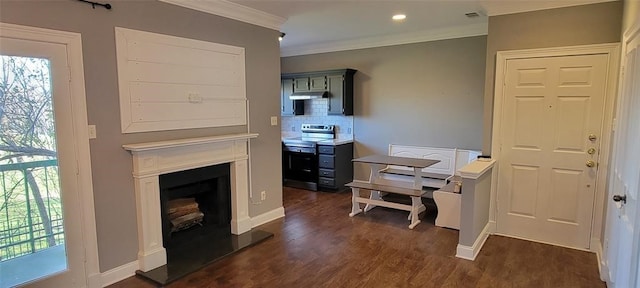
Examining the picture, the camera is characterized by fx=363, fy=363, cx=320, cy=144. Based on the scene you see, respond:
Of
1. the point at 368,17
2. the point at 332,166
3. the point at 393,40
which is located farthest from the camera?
the point at 332,166

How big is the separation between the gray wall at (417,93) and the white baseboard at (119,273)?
13.1 feet

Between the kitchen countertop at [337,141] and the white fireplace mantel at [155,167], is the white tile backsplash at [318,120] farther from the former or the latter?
the white fireplace mantel at [155,167]

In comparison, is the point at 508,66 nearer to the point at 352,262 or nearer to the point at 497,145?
the point at 497,145

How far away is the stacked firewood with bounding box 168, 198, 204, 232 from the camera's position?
3.76 meters

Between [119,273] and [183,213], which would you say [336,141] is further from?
[119,273]

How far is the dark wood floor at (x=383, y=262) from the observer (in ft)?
9.81

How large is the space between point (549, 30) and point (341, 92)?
123 inches

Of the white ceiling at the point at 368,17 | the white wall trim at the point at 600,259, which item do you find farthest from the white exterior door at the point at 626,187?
the white ceiling at the point at 368,17

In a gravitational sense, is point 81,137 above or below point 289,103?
below

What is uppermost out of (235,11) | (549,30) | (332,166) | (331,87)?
(235,11)

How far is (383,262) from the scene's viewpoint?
11.0 ft

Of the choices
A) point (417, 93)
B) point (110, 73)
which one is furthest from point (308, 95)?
point (110, 73)

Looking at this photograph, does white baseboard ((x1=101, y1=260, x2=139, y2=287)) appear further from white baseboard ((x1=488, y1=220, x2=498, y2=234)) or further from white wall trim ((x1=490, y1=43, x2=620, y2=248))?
white wall trim ((x1=490, y1=43, x2=620, y2=248))

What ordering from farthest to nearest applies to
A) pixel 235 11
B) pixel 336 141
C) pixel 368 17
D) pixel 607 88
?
pixel 336 141 → pixel 368 17 → pixel 235 11 → pixel 607 88
